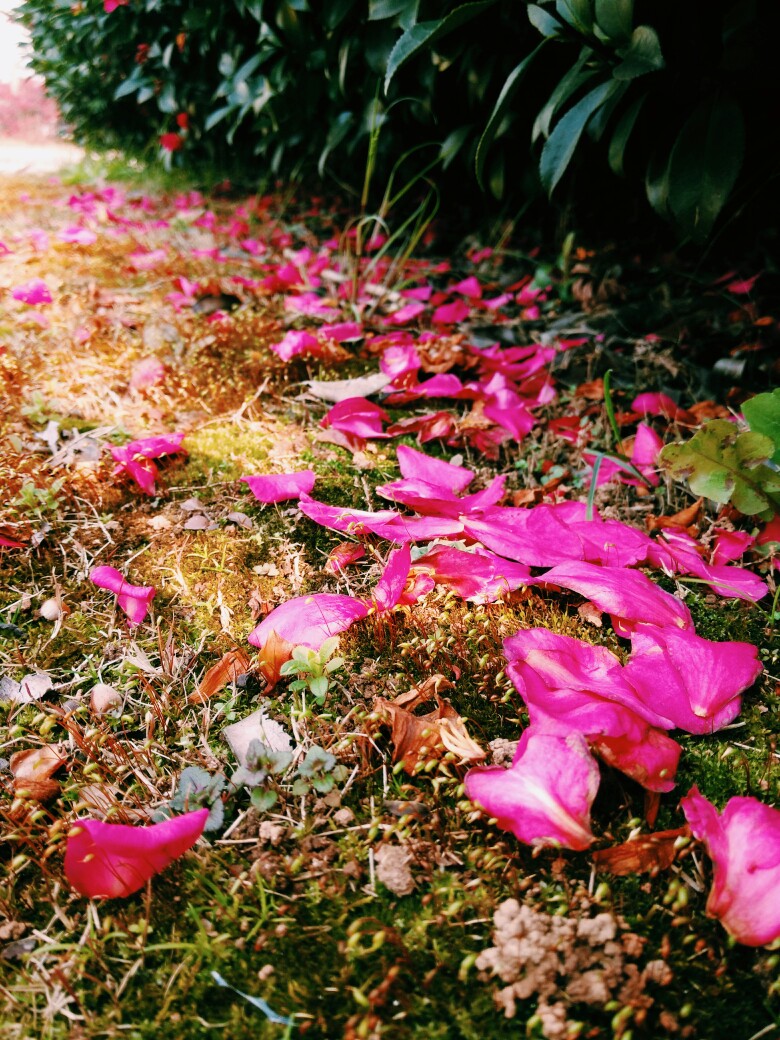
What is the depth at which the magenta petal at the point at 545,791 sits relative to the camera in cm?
73

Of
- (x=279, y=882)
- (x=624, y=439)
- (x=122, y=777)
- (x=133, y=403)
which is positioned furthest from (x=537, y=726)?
(x=133, y=403)

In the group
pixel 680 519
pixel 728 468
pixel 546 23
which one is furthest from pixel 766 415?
pixel 546 23

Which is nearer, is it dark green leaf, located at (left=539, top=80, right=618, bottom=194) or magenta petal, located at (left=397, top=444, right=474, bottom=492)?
magenta petal, located at (left=397, top=444, right=474, bottom=492)

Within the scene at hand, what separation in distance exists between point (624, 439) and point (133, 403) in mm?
1173

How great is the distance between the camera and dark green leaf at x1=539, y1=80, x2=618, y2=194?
1.50 meters

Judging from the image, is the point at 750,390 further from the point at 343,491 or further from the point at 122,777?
the point at 122,777

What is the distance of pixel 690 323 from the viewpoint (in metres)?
1.93

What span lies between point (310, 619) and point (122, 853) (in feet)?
1.27

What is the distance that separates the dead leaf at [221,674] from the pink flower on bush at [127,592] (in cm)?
18

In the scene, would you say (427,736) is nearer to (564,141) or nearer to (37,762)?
(37,762)

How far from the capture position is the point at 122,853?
73 cm

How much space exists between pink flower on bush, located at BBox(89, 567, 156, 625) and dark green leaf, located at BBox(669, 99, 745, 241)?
1327mm

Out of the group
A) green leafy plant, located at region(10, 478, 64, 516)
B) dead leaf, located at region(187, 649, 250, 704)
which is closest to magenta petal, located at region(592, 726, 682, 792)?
dead leaf, located at region(187, 649, 250, 704)

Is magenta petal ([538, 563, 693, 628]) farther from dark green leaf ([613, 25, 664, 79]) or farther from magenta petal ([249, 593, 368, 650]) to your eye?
dark green leaf ([613, 25, 664, 79])
